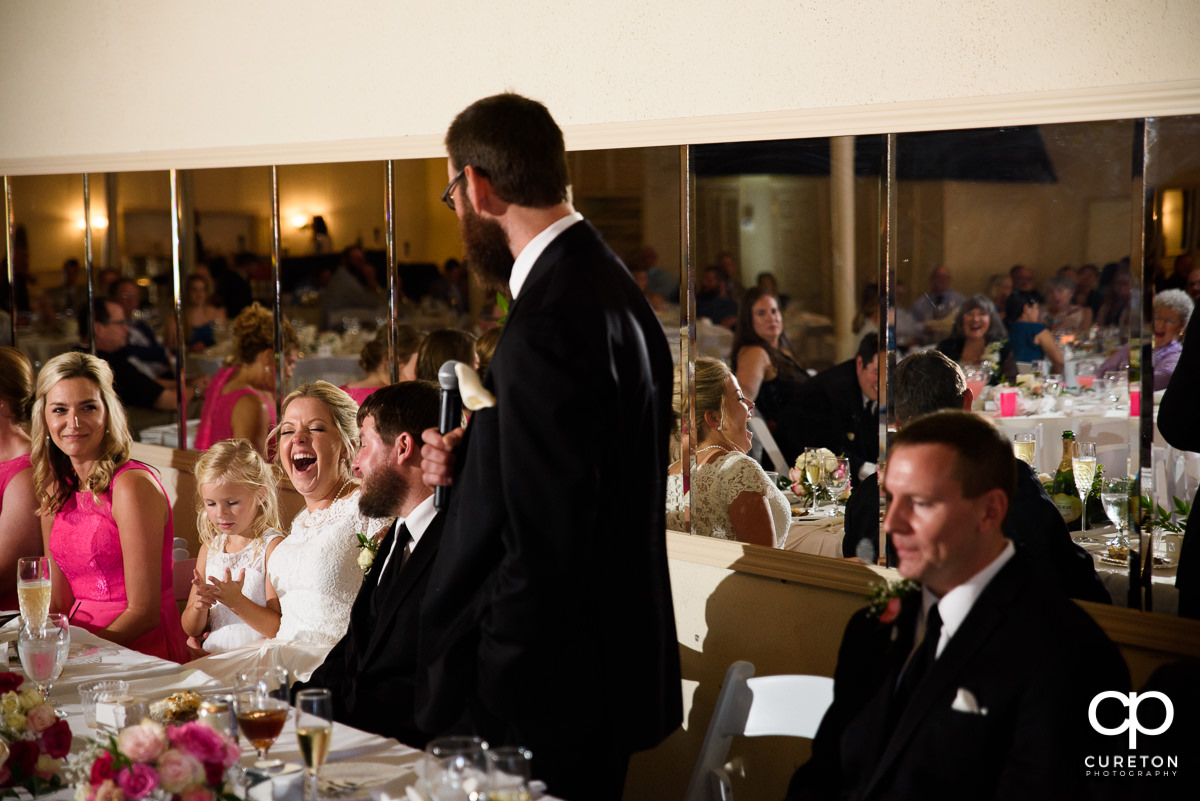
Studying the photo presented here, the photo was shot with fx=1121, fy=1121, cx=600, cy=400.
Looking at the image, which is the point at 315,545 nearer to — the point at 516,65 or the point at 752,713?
the point at 752,713

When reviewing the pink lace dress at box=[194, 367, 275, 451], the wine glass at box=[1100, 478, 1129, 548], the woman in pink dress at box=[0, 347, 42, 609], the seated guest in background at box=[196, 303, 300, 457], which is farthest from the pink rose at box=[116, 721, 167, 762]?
the pink lace dress at box=[194, 367, 275, 451]

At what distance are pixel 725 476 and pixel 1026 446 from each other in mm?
936

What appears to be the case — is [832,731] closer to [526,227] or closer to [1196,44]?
[526,227]

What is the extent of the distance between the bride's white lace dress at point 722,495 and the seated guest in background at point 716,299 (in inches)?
15.9

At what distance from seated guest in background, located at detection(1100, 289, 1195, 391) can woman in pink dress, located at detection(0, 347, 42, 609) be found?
3.37 m

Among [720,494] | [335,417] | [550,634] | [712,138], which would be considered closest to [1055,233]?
[712,138]

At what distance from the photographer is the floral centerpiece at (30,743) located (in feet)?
5.67

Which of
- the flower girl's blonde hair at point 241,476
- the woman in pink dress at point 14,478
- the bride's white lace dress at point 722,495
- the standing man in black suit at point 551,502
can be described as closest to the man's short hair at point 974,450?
the standing man in black suit at point 551,502

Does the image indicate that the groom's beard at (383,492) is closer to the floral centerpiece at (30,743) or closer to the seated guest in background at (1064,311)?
the floral centerpiece at (30,743)

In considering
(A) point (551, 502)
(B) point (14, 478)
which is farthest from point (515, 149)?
(B) point (14, 478)

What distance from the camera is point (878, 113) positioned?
2.89 metres

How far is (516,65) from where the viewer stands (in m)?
3.69

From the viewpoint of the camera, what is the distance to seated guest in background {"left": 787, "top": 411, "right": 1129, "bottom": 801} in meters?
1.75

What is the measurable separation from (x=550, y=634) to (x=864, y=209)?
160 cm
